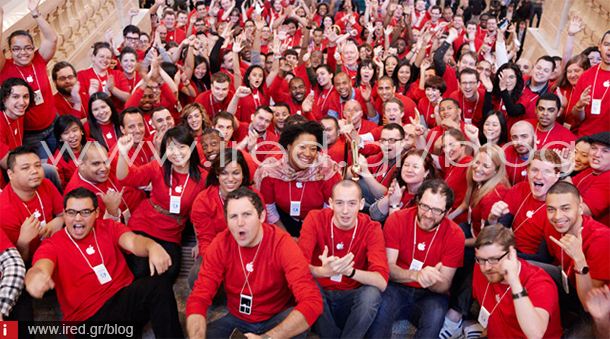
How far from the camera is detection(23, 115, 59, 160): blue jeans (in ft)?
13.8

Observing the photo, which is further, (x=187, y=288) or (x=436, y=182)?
(x=187, y=288)

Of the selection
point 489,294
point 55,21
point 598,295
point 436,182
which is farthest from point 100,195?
point 55,21

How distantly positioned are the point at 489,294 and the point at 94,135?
11.5ft

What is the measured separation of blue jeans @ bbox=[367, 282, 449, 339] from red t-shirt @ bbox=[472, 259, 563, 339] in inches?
11.1

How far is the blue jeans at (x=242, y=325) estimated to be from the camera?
271 cm

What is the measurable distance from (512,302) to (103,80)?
4.50 m

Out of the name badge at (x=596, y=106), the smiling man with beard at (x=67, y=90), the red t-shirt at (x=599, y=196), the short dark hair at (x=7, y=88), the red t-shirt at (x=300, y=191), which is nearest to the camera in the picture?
the red t-shirt at (x=599, y=196)

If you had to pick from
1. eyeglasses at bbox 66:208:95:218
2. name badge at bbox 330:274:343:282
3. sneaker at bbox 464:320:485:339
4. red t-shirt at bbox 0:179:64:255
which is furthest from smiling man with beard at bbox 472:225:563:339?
red t-shirt at bbox 0:179:64:255

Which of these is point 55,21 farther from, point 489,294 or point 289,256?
point 489,294

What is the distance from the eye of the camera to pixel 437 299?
9.70 ft

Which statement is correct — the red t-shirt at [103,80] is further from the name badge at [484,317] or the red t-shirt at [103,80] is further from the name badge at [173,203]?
the name badge at [484,317]

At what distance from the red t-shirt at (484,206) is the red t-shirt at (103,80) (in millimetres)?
3711

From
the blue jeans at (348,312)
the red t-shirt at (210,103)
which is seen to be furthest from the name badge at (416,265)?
the red t-shirt at (210,103)

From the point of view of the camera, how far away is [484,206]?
3.34 meters
